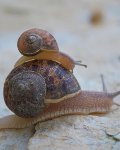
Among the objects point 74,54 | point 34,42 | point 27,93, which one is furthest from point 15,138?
point 74,54

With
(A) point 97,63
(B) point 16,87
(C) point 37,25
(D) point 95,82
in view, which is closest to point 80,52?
(A) point 97,63

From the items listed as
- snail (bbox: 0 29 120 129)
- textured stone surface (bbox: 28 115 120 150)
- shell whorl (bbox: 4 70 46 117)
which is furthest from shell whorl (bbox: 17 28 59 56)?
textured stone surface (bbox: 28 115 120 150)

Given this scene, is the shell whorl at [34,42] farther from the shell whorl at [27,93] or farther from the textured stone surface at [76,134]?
the textured stone surface at [76,134]

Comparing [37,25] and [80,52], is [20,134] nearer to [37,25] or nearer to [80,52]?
[80,52]

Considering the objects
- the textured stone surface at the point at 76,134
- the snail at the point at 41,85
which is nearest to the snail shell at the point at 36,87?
the snail at the point at 41,85

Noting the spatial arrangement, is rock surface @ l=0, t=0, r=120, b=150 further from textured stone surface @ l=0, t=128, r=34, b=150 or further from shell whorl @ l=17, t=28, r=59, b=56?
shell whorl @ l=17, t=28, r=59, b=56
